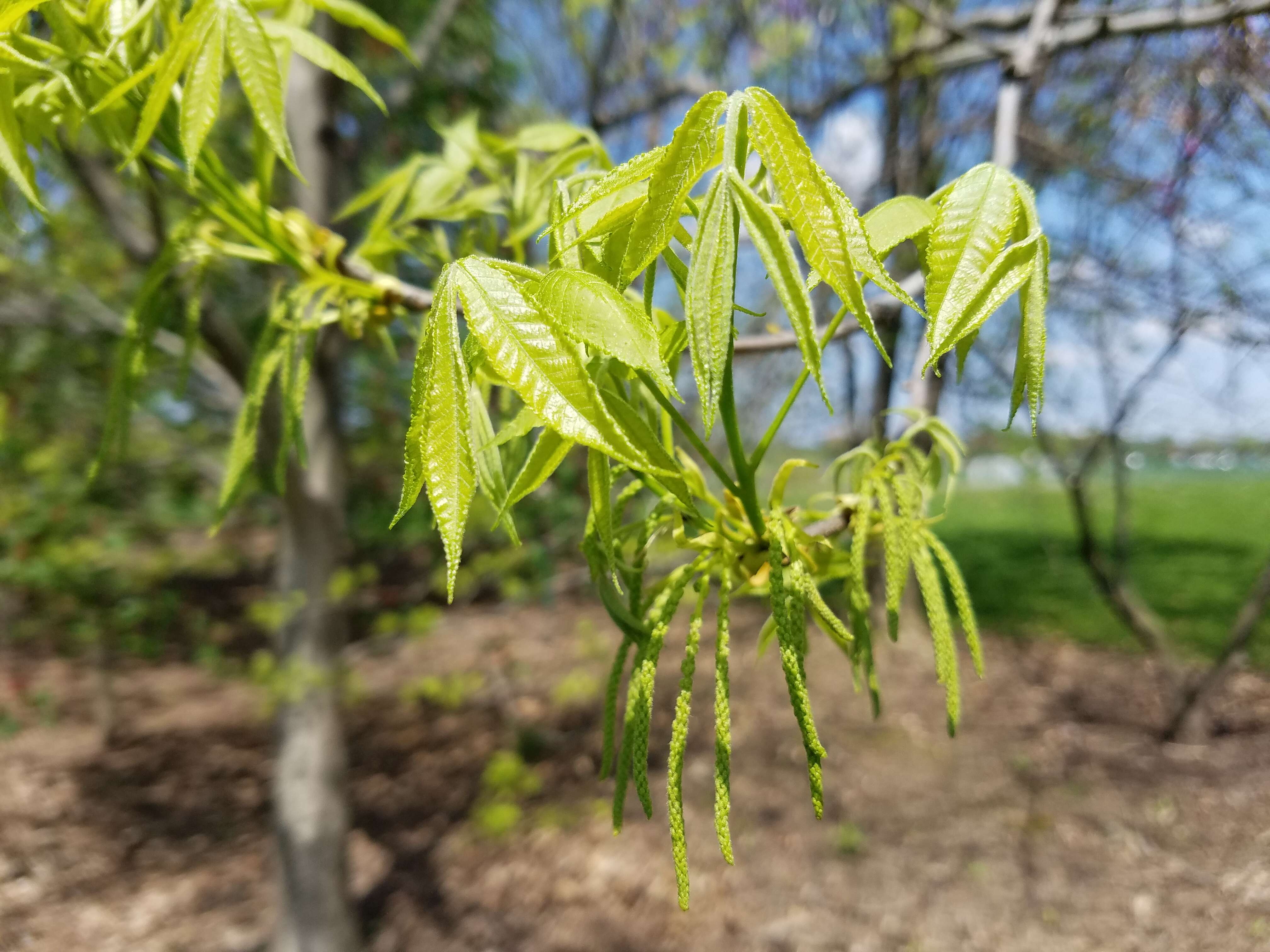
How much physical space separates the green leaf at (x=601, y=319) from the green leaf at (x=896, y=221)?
0.49ft

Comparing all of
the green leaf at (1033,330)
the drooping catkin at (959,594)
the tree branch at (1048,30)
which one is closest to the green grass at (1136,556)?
the tree branch at (1048,30)

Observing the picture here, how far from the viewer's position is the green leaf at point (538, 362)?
312 millimetres

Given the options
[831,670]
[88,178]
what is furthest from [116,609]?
[831,670]

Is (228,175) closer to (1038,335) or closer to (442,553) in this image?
(1038,335)

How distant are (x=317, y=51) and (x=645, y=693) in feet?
1.68

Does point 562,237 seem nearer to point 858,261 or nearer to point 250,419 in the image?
point 858,261

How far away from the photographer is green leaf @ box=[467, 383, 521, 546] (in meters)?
0.46

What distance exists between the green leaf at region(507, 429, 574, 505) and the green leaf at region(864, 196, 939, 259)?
0.19 meters

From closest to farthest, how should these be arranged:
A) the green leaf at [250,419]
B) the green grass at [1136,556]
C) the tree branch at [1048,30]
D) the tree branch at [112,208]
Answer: the green leaf at [250,419], the tree branch at [1048,30], the tree branch at [112,208], the green grass at [1136,556]

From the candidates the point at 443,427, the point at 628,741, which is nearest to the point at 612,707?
the point at 628,741

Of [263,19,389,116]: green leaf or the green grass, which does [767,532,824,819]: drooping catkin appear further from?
the green grass

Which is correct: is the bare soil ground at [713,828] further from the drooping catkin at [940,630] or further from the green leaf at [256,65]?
the green leaf at [256,65]

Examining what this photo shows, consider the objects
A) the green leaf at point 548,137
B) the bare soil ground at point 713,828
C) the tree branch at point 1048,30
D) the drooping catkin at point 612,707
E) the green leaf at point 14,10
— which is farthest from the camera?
the bare soil ground at point 713,828

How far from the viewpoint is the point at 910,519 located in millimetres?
555
